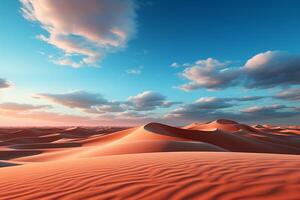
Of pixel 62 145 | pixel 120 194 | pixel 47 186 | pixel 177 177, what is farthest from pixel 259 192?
pixel 62 145

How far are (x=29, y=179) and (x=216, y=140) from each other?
718 inches

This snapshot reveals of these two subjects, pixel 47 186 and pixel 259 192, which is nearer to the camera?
pixel 259 192

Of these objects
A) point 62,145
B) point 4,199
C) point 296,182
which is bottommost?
point 4,199

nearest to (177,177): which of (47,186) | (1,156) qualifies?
(47,186)

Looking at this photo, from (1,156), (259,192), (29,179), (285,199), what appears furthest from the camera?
(1,156)

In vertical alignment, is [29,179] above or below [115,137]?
below

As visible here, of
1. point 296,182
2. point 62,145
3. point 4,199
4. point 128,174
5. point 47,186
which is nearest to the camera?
point 296,182

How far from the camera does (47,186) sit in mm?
4359

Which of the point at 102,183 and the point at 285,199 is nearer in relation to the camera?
the point at 285,199

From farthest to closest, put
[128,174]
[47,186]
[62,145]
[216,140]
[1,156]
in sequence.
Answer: [62,145]
[216,140]
[1,156]
[128,174]
[47,186]

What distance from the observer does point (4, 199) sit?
3.93 m

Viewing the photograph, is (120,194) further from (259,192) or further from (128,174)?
(259,192)

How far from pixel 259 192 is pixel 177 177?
1271 mm

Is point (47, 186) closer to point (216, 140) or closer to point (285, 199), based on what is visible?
point (285, 199)
